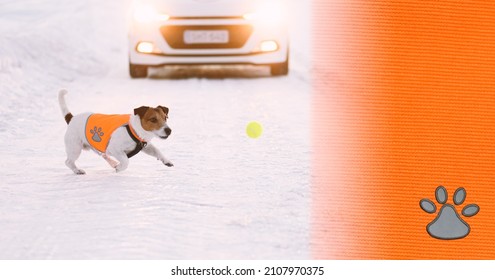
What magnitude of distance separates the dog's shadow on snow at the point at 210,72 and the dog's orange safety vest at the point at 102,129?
4792 millimetres

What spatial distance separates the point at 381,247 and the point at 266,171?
5.13ft

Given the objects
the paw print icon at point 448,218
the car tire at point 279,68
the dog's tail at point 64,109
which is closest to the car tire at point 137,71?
the car tire at point 279,68

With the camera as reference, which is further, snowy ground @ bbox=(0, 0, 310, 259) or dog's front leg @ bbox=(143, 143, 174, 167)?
dog's front leg @ bbox=(143, 143, 174, 167)

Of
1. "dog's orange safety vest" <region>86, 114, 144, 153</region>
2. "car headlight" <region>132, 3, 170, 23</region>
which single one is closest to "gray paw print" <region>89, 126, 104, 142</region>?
"dog's orange safety vest" <region>86, 114, 144, 153</region>

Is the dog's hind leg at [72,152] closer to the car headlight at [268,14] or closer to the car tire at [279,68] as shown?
the car headlight at [268,14]

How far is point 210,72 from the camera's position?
10.3m

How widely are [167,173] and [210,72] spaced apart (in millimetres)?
5062

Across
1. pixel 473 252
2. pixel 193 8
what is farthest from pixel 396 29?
pixel 473 252

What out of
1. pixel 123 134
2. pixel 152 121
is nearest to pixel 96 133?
pixel 123 134

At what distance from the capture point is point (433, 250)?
400 cm

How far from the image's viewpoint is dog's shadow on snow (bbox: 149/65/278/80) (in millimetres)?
10055

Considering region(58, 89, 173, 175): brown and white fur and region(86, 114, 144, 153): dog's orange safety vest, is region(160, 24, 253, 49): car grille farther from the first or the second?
region(86, 114, 144, 153): dog's orange safety vest

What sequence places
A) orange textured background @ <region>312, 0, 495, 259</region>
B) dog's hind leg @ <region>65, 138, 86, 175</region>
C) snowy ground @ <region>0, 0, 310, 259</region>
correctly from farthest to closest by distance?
1. dog's hind leg @ <region>65, 138, 86, 175</region>
2. orange textured background @ <region>312, 0, 495, 259</region>
3. snowy ground @ <region>0, 0, 310, 259</region>

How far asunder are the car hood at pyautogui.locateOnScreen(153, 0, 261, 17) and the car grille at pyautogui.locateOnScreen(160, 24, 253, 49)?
0.44 ft
